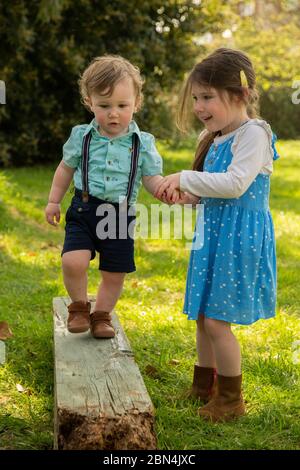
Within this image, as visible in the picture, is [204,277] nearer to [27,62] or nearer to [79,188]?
Result: [79,188]

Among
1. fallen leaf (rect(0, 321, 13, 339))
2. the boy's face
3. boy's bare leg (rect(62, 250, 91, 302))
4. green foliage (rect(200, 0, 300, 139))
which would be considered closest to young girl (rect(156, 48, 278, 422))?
the boy's face

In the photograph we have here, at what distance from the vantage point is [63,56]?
11.1 metres

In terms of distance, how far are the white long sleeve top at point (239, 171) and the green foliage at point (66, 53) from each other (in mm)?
8025

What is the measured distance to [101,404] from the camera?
8.64 ft

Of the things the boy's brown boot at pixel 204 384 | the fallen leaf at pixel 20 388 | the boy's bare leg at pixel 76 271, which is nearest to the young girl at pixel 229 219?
the boy's brown boot at pixel 204 384

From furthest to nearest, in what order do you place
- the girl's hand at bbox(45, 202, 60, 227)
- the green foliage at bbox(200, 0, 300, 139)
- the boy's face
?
the green foliage at bbox(200, 0, 300, 139) < the girl's hand at bbox(45, 202, 60, 227) < the boy's face

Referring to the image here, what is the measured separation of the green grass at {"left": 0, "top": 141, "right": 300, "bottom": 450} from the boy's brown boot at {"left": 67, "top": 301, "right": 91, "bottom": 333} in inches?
12.5

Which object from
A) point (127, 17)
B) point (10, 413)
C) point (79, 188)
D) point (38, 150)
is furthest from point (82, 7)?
point (10, 413)

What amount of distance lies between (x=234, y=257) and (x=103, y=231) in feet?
2.31

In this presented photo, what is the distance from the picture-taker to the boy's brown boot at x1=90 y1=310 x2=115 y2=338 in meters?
3.43

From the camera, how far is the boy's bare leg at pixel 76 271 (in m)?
3.38

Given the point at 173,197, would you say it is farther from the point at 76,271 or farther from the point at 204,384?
the point at 204,384

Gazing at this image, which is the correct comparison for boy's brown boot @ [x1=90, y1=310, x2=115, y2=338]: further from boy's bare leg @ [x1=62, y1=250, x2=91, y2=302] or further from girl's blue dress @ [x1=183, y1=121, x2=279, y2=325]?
girl's blue dress @ [x1=183, y1=121, x2=279, y2=325]

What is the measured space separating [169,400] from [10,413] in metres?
0.73
